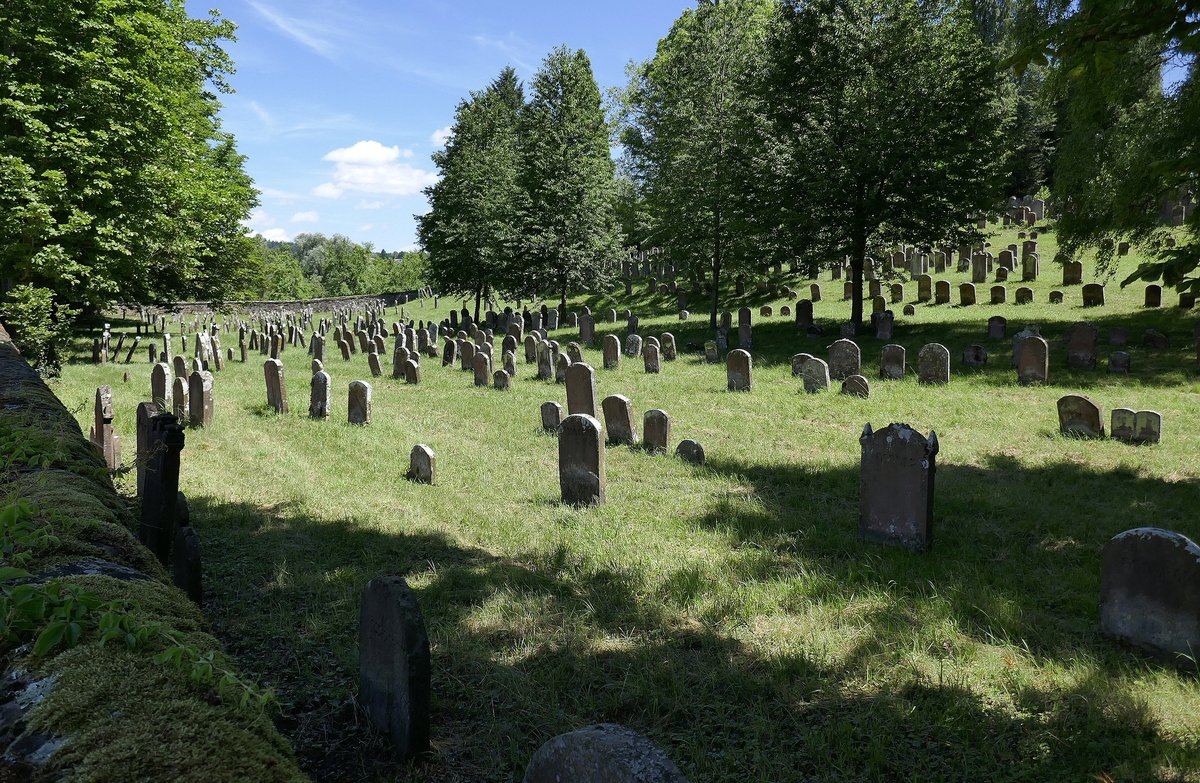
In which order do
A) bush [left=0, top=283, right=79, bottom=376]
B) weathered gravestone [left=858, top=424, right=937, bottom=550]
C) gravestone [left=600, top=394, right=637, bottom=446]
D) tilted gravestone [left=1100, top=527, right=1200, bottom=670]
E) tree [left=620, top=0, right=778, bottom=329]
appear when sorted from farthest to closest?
tree [left=620, top=0, right=778, bottom=329] → bush [left=0, top=283, right=79, bottom=376] → gravestone [left=600, top=394, right=637, bottom=446] → weathered gravestone [left=858, top=424, right=937, bottom=550] → tilted gravestone [left=1100, top=527, right=1200, bottom=670]

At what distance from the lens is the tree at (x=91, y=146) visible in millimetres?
18250

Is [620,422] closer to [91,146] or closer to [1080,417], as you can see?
[1080,417]

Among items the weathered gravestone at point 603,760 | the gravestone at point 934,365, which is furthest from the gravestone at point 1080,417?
the weathered gravestone at point 603,760

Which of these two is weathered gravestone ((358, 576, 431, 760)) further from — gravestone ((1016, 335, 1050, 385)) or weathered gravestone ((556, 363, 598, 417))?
gravestone ((1016, 335, 1050, 385))

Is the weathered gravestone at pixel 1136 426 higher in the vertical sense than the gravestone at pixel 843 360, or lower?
lower

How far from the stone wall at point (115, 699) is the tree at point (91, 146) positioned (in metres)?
19.1

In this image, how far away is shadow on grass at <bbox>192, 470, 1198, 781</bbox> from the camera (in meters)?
3.90

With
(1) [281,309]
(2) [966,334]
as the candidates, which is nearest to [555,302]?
(1) [281,309]

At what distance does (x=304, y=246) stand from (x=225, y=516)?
158m

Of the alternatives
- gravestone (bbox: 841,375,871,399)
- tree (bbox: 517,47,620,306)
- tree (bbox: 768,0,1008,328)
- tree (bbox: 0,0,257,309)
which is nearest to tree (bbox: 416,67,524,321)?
tree (bbox: 517,47,620,306)

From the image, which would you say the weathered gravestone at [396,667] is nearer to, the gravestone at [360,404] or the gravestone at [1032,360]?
the gravestone at [360,404]

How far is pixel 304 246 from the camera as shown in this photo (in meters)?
151

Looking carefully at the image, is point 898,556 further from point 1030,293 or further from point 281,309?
point 281,309

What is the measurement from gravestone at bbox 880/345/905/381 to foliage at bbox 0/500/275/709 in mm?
15509
